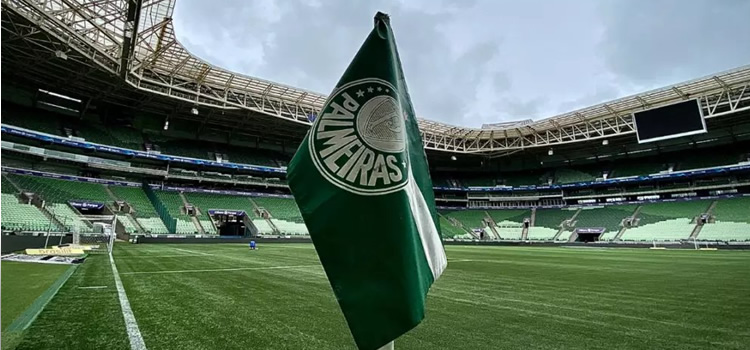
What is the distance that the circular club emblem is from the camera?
5.10 ft

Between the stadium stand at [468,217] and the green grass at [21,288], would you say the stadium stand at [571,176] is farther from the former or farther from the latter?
the green grass at [21,288]

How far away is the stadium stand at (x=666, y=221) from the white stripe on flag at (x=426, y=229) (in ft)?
120

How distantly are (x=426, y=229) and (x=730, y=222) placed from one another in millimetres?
39010

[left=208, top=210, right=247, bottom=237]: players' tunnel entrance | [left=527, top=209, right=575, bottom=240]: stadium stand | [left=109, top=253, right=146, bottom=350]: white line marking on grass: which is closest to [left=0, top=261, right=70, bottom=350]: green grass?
[left=109, top=253, right=146, bottom=350]: white line marking on grass

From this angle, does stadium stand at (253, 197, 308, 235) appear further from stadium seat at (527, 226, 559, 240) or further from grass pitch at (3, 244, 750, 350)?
grass pitch at (3, 244, 750, 350)

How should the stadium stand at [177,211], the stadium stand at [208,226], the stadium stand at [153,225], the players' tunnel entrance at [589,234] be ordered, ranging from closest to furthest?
1. the stadium stand at [153,225]
2. the stadium stand at [177,211]
3. the stadium stand at [208,226]
4. the players' tunnel entrance at [589,234]

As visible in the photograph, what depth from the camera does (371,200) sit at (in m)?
1.50

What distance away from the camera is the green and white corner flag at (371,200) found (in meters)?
1.43

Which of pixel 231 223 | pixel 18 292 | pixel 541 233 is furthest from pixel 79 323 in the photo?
pixel 541 233

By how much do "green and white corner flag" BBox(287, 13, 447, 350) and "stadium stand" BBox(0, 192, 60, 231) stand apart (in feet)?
77.2

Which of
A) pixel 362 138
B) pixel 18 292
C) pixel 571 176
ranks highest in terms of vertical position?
pixel 571 176

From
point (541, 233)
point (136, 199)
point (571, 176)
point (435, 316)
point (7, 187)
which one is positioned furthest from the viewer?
point (571, 176)

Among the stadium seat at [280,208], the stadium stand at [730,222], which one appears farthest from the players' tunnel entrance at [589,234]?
the stadium seat at [280,208]

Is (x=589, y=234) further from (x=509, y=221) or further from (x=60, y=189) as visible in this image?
(x=60, y=189)
